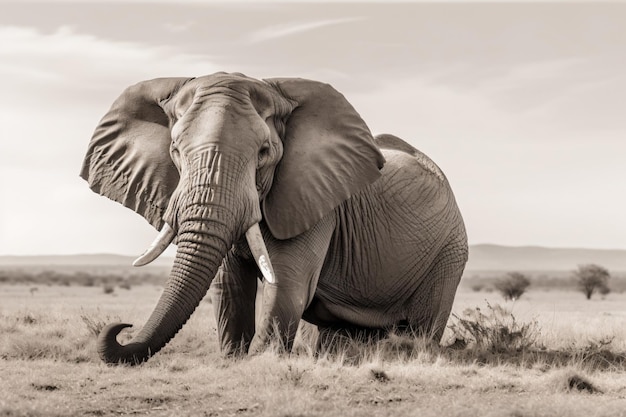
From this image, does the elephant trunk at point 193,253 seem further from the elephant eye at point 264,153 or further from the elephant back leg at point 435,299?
the elephant back leg at point 435,299

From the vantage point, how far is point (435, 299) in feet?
47.3

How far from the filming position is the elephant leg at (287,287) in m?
11.5

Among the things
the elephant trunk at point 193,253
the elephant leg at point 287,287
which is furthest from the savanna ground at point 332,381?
the elephant trunk at point 193,253

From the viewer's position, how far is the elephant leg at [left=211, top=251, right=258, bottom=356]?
12.3 meters

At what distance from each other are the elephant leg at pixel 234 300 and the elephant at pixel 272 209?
15mm

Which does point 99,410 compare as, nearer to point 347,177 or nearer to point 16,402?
point 16,402

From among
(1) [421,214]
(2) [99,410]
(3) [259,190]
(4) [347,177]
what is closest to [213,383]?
(2) [99,410]

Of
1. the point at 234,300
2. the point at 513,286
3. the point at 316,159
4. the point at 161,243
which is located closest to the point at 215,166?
the point at 161,243

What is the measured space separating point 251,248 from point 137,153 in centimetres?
209

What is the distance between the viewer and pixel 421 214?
14.4 m

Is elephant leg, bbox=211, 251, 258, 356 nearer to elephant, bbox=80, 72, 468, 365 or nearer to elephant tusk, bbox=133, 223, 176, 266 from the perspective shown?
elephant, bbox=80, 72, 468, 365

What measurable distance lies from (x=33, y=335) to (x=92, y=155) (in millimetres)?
3569

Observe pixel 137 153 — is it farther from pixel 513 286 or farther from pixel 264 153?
pixel 513 286

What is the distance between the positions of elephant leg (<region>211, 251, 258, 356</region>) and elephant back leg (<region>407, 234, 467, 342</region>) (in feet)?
9.05
